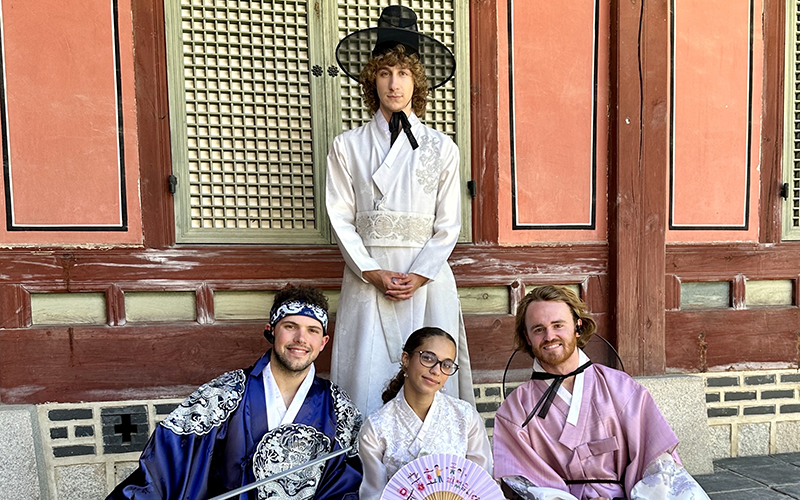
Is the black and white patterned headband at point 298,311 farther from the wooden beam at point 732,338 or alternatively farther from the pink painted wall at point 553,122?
the wooden beam at point 732,338

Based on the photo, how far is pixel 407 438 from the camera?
2.02m

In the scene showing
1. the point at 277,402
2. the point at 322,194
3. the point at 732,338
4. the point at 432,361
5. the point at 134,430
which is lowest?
the point at 134,430

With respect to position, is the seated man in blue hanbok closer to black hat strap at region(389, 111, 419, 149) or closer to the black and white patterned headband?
the black and white patterned headband

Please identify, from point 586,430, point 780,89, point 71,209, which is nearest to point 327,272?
point 71,209

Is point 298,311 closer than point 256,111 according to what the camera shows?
Yes

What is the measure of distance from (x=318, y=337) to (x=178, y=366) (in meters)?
1.39

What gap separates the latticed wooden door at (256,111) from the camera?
3018 mm

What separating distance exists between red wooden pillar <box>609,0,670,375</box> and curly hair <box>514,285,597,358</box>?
1.48 metres

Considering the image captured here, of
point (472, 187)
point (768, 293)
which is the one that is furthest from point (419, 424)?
point (768, 293)

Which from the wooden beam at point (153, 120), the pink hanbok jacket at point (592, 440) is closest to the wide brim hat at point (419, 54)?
the wooden beam at point (153, 120)

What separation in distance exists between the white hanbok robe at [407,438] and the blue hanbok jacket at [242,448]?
0.22 feet

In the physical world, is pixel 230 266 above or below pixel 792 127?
below

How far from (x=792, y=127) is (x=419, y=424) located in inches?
140

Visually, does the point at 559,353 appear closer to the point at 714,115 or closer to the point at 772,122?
the point at 714,115
